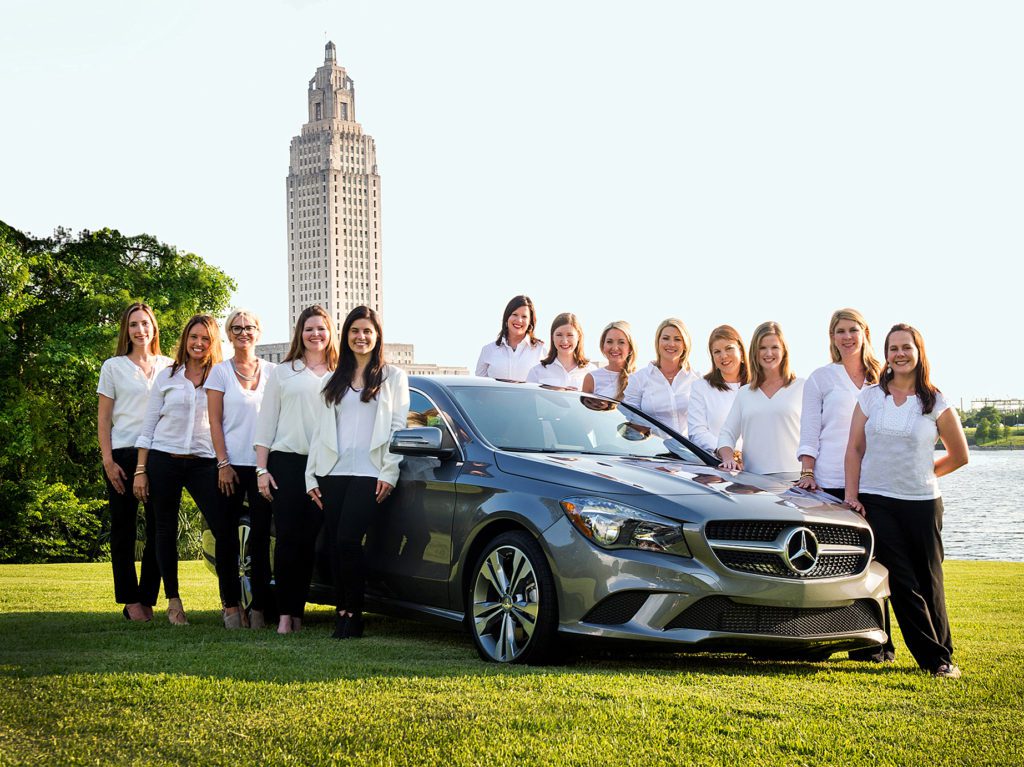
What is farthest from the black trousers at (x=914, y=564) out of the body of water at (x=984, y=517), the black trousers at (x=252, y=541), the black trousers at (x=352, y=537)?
the body of water at (x=984, y=517)

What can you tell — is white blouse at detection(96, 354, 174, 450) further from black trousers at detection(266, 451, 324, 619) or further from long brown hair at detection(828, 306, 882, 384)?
long brown hair at detection(828, 306, 882, 384)

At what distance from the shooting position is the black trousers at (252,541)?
827 cm

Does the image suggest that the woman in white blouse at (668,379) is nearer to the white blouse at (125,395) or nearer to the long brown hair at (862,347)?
the long brown hair at (862,347)

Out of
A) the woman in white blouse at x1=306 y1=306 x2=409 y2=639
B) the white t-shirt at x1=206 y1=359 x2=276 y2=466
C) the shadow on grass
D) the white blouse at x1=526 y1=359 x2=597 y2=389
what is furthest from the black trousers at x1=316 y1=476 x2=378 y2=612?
the white blouse at x1=526 y1=359 x2=597 y2=389

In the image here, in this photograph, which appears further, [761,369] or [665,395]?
[665,395]

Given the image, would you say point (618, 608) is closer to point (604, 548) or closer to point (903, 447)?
point (604, 548)

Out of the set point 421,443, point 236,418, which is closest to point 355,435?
point 421,443

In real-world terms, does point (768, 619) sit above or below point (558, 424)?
below

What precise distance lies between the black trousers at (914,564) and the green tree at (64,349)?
3192cm

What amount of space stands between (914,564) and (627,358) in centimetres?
369

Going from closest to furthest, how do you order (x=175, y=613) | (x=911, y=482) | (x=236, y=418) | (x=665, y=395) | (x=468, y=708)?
(x=468, y=708), (x=911, y=482), (x=236, y=418), (x=175, y=613), (x=665, y=395)

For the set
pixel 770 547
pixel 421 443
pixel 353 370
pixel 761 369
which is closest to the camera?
pixel 770 547

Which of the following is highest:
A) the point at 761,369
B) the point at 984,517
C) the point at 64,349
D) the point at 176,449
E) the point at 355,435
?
the point at 64,349

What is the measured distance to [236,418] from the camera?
827 centimetres
